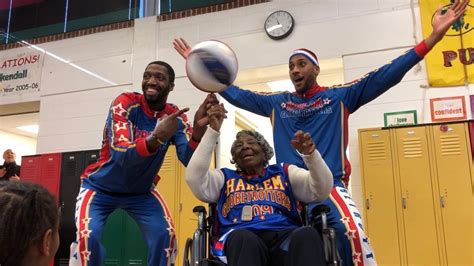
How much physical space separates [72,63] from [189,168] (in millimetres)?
4822

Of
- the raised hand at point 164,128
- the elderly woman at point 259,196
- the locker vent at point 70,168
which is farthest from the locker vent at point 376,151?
the locker vent at point 70,168

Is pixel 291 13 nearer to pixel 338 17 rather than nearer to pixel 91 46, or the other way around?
pixel 338 17

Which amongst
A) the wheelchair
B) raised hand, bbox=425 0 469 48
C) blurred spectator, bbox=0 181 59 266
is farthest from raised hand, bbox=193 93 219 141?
blurred spectator, bbox=0 181 59 266

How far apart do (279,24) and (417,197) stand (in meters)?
2.46

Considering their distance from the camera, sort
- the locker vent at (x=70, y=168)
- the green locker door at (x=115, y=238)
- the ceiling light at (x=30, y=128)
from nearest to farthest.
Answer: the green locker door at (x=115, y=238) < the locker vent at (x=70, y=168) < the ceiling light at (x=30, y=128)

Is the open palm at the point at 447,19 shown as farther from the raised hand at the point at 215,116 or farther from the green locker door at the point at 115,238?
the green locker door at the point at 115,238

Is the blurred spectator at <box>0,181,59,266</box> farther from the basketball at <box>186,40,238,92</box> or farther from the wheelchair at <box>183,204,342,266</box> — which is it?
the basketball at <box>186,40,238,92</box>

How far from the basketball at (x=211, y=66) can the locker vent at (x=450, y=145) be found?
283 cm

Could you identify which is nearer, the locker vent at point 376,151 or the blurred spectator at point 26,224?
the blurred spectator at point 26,224

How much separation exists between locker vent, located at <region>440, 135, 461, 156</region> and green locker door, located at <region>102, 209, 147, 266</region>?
3.17m

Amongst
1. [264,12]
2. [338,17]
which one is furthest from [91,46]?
[338,17]

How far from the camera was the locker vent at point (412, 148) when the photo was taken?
4.35 meters

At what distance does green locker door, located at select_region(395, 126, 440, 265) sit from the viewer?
4.10 meters

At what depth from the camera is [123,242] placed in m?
4.96
